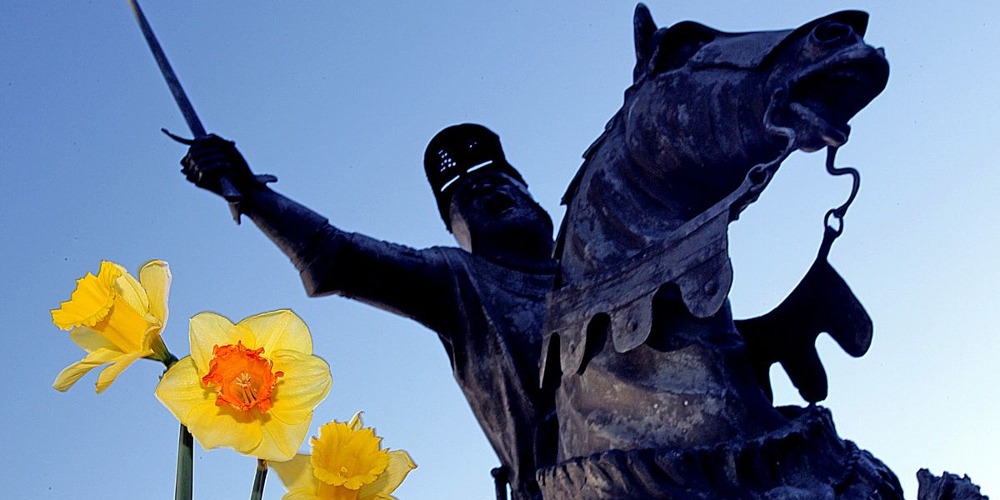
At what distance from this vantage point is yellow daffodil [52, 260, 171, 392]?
1.28m

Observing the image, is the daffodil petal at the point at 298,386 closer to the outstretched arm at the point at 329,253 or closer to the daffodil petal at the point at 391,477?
the daffodil petal at the point at 391,477

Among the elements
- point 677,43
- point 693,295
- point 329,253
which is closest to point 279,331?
point 693,295

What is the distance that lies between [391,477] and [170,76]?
6.51 ft

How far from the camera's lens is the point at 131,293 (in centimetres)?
131

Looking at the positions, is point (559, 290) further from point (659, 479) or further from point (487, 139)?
point (487, 139)

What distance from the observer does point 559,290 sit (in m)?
3.59

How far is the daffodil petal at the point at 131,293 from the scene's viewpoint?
1.30 meters

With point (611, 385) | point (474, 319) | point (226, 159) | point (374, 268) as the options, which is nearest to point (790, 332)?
point (611, 385)

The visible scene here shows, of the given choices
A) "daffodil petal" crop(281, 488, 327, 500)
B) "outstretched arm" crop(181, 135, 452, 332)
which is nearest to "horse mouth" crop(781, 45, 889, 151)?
"outstretched arm" crop(181, 135, 452, 332)

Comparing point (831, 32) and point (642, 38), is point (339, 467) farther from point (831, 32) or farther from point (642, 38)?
point (642, 38)

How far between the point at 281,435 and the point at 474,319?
2.81 meters

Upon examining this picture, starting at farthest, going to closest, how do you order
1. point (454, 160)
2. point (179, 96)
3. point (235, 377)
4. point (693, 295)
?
point (454, 160)
point (179, 96)
point (693, 295)
point (235, 377)

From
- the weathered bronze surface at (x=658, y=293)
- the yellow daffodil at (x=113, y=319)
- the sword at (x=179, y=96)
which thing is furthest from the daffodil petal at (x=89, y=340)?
the weathered bronze surface at (x=658, y=293)

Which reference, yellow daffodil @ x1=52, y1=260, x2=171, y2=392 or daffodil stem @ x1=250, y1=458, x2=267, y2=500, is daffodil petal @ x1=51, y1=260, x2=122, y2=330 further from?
daffodil stem @ x1=250, y1=458, x2=267, y2=500
